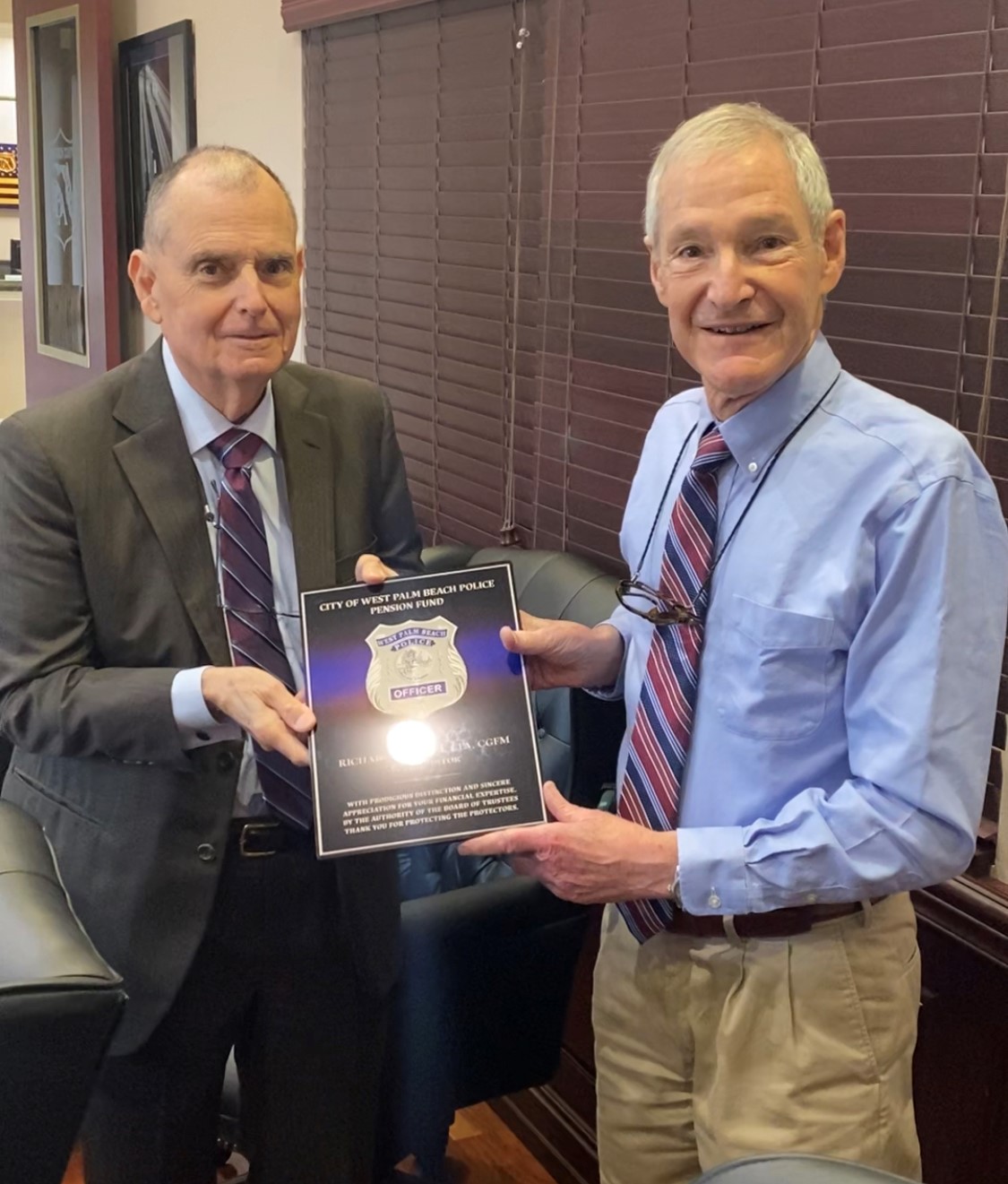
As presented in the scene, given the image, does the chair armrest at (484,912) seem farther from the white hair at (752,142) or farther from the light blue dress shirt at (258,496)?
the white hair at (752,142)

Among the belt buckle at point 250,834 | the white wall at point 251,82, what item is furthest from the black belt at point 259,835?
the white wall at point 251,82

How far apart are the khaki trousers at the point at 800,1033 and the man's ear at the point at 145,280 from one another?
0.93 metres

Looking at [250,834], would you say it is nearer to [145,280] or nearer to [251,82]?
[145,280]

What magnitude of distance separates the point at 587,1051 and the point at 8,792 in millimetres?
1250

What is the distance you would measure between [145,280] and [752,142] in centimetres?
72

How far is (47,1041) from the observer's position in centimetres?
101

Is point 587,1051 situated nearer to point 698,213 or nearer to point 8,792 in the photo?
point 8,792

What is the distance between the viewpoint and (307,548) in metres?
1.49

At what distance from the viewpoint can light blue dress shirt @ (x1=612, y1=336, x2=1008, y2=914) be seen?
3.62 ft

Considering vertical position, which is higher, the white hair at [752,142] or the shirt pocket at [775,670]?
the white hair at [752,142]

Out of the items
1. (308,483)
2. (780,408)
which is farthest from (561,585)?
(780,408)

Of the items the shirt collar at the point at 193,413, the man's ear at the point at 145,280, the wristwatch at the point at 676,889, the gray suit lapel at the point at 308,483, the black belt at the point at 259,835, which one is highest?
the man's ear at the point at 145,280

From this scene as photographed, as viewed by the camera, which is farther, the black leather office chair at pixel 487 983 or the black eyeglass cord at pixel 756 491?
the black leather office chair at pixel 487 983

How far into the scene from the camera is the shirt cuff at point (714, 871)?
1186mm
